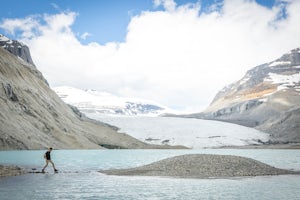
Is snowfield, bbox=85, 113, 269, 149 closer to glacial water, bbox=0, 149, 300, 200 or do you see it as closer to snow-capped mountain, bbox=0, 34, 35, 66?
snow-capped mountain, bbox=0, 34, 35, 66

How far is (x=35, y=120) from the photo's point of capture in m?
114

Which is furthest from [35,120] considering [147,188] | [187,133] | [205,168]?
[147,188]

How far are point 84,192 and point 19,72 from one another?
111m

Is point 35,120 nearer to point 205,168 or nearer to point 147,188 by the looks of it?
point 205,168

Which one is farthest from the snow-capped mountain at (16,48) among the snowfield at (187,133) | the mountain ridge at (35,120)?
the snowfield at (187,133)

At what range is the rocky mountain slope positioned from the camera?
98.7 m

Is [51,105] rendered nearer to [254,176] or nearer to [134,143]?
[134,143]

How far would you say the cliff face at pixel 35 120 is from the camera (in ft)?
324

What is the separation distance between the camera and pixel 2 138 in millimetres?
91375

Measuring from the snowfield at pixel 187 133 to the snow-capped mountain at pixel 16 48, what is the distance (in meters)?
Result: 43.7

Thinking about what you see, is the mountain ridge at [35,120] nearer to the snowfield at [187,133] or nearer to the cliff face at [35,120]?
the cliff face at [35,120]

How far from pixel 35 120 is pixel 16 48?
2927 inches

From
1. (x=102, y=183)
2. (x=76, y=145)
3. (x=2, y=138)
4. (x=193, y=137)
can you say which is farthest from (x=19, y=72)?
(x=102, y=183)

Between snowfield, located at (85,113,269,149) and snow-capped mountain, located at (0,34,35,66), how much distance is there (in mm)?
43661
